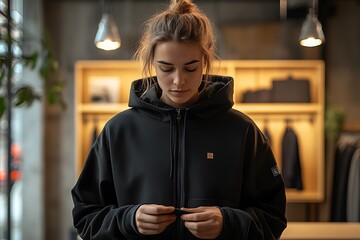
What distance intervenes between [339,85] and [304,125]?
608 mm

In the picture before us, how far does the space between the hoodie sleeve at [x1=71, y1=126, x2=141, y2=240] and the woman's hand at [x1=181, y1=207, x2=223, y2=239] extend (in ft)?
0.55

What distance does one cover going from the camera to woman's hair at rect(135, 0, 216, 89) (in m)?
1.30

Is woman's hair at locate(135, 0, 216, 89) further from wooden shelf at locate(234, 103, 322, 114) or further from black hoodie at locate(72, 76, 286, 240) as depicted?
wooden shelf at locate(234, 103, 322, 114)

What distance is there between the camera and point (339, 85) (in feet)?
18.9

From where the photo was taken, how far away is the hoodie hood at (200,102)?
4.52 feet

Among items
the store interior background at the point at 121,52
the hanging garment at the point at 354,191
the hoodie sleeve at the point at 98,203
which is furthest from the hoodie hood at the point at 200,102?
the store interior background at the point at 121,52

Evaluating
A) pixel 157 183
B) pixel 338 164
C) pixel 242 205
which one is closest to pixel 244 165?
pixel 242 205

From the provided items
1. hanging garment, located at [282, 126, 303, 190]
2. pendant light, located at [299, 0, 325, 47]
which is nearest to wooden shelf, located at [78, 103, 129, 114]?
hanging garment, located at [282, 126, 303, 190]

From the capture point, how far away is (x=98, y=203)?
4.71 feet

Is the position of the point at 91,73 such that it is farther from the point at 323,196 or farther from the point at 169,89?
the point at 169,89

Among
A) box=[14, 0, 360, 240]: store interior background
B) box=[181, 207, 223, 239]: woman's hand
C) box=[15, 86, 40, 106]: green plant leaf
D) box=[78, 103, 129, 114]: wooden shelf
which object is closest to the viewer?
box=[181, 207, 223, 239]: woman's hand

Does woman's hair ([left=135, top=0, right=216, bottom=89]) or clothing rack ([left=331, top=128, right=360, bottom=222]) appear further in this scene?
clothing rack ([left=331, top=128, right=360, bottom=222])

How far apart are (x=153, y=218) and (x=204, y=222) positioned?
0.11 m

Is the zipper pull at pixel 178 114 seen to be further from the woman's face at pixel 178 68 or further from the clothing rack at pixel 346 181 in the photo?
the clothing rack at pixel 346 181
